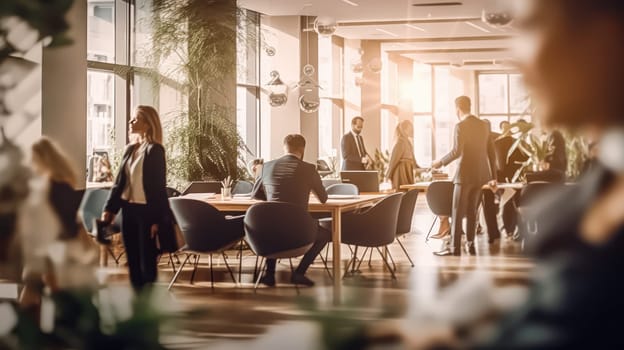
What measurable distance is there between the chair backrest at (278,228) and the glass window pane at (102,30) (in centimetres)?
436

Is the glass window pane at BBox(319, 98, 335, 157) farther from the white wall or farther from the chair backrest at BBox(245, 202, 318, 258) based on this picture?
the chair backrest at BBox(245, 202, 318, 258)

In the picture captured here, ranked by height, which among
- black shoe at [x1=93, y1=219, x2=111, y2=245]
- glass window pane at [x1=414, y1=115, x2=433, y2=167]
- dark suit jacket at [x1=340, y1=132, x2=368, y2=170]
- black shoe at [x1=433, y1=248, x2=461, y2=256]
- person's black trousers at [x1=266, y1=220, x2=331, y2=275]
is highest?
glass window pane at [x1=414, y1=115, x2=433, y2=167]

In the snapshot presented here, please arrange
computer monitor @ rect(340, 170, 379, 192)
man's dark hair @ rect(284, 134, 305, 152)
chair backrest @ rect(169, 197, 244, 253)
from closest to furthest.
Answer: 1. chair backrest @ rect(169, 197, 244, 253)
2. man's dark hair @ rect(284, 134, 305, 152)
3. computer monitor @ rect(340, 170, 379, 192)

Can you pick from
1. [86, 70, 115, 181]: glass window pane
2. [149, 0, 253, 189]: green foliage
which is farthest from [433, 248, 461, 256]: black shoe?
[86, 70, 115, 181]: glass window pane

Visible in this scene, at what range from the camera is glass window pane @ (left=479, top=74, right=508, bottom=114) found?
66.0ft

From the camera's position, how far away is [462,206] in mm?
7191

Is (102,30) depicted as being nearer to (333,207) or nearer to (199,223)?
(199,223)

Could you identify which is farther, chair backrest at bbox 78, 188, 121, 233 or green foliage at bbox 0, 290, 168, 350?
chair backrest at bbox 78, 188, 121, 233

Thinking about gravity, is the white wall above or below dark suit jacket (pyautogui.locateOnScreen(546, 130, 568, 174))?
above

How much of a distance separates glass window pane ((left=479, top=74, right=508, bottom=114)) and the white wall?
9.25m

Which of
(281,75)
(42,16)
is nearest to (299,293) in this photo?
(42,16)

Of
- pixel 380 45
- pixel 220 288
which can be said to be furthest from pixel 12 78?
pixel 380 45

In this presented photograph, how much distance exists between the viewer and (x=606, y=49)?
597 mm

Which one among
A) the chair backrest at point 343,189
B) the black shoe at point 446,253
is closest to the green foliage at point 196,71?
the chair backrest at point 343,189
